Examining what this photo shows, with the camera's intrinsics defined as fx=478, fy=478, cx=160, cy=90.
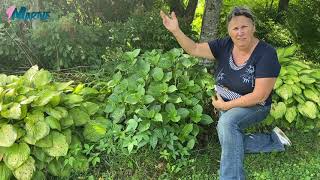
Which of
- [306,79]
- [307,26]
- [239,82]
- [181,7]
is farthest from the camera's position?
[181,7]

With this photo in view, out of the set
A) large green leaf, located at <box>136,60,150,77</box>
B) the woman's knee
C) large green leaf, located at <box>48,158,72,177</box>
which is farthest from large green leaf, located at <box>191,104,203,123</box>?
large green leaf, located at <box>48,158,72,177</box>

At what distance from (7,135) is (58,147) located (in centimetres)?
45

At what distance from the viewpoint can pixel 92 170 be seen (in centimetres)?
448

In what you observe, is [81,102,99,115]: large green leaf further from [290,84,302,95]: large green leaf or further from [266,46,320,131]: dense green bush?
[290,84,302,95]: large green leaf

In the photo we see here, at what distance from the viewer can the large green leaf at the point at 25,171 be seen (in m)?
4.07

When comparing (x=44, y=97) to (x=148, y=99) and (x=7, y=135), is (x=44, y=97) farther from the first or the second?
(x=148, y=99)

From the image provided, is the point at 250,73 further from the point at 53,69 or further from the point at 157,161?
the point at 53,69

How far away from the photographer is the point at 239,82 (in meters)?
4.20

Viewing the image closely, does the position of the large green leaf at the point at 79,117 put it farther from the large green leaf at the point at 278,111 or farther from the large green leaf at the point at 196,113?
the large green leaf at the point at 278,111

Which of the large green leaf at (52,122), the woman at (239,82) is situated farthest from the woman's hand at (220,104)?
the large green leaf at (52,122)

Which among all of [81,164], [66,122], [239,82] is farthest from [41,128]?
[239,82]

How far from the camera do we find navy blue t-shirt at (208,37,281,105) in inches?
159

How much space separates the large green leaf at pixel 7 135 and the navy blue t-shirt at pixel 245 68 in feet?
6.19

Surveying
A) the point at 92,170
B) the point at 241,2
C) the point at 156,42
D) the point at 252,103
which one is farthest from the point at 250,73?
the point at 241,2
